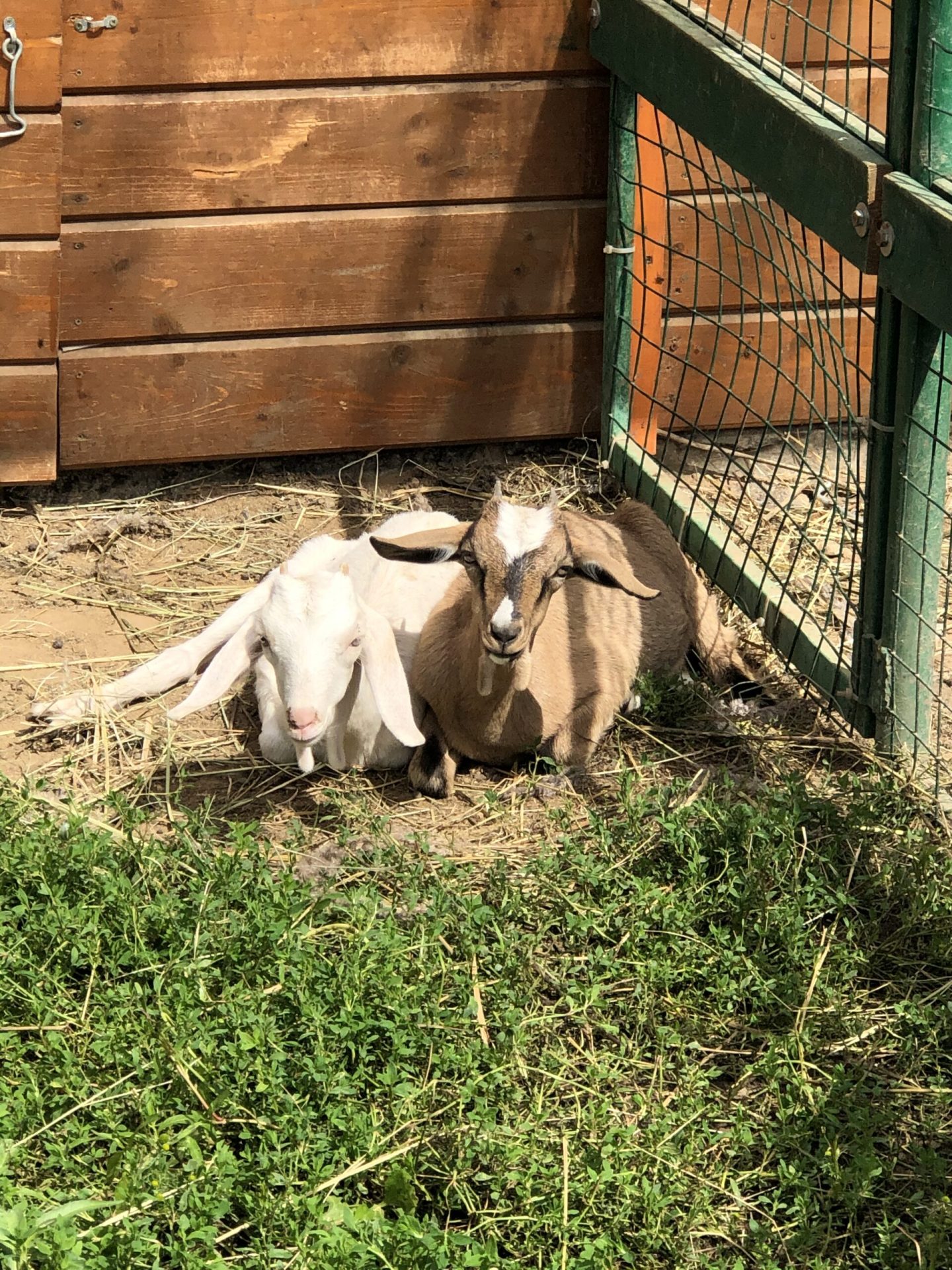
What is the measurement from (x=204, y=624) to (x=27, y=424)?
3.40 ft

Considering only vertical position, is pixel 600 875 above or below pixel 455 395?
below

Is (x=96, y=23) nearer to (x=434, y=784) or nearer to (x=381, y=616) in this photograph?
(x=381, y=616)

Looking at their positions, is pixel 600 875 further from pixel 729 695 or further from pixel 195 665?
pixel 195 665

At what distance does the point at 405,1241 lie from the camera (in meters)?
2.85

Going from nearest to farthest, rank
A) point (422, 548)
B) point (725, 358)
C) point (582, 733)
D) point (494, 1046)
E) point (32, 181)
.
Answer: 1. point (494, 1046)
2. point (422, 548)
3. point (582, 733)
4. point (32, 181)
5. point (725, 358)

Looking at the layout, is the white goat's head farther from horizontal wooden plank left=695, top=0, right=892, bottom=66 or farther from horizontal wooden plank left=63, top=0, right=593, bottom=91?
horizontal wooden plank left=695, top=0, right=892, bottom=66

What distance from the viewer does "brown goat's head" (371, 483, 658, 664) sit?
13.8 feet

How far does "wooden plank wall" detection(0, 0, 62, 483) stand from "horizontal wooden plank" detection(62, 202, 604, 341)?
109mm

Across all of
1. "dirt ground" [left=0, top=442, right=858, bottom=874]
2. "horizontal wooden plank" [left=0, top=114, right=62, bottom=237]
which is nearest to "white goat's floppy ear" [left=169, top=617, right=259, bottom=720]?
"dirt ground" [left=0, top=442, right=858, bottom=874]

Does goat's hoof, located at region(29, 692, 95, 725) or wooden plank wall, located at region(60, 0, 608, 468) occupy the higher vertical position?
wooden plank wall, located at region(60, 0, 608, 468)

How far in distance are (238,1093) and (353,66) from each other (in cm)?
372

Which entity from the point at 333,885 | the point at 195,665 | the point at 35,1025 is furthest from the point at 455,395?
the point at 35,1025

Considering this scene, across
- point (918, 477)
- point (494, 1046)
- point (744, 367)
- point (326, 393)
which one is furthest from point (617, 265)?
point (494, 1046)

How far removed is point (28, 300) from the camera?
559 centimetres
